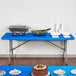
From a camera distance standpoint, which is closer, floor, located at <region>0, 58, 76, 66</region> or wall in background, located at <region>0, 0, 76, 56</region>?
floor, located at <region>0, 58, 76, 66</region>

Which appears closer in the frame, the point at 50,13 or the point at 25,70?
the point at 25,70

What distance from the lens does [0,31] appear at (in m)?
4.73

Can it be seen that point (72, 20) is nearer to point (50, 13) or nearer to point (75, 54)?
point (50, 13)

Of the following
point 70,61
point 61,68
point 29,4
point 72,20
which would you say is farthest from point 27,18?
point 61,68

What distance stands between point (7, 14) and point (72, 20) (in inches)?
62.5

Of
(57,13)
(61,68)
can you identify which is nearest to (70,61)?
(57,13)

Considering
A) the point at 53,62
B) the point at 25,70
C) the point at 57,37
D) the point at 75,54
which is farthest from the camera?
the point at 75,54

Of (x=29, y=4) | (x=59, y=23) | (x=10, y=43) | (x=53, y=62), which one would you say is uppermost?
(x=29, y=4)

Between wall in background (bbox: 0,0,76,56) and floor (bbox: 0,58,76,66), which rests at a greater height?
wall in background (bbox: 0,0,76,56)

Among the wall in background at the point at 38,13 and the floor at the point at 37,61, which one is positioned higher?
the wall in background at the point at 38,13

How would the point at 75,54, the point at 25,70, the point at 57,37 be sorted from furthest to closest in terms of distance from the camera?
the point at 75,54
the point at 57,37
the point at 25,70

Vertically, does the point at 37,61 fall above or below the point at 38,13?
below

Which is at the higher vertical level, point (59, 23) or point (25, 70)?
point (59, 23)

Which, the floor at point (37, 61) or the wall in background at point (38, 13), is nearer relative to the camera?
the floor at point (37, 61)
